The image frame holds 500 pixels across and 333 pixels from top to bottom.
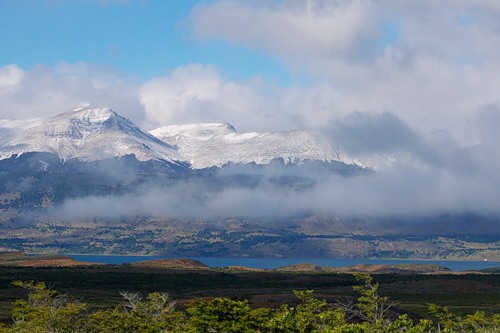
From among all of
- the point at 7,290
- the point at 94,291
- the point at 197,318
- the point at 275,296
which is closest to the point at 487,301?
the point at 275,296

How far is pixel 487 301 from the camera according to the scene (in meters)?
191

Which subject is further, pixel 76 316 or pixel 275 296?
pixel 275 296

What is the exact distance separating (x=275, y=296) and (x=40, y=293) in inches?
3052

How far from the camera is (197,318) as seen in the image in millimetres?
66750

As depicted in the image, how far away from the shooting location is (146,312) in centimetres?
8900

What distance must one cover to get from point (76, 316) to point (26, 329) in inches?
418

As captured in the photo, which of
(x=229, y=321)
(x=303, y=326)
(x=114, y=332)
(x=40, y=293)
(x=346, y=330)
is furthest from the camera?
(x=40, y=293)

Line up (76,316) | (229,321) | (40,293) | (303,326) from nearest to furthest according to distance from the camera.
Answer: (303,326), (229,321), (76,316), (40,293)

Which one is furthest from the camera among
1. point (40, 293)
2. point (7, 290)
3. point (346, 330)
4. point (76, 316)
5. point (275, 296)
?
point (7, 290)

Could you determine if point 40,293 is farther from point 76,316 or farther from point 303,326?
Result: point 303,326

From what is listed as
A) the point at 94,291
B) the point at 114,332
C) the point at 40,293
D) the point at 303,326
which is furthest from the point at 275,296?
the point at 303,326

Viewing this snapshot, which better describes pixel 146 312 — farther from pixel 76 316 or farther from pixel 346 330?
pixel 346 330

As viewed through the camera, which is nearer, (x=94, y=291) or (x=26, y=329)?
(x=26, y=329)

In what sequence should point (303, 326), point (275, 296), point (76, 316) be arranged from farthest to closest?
point (275, 296) < point (76, 316) < point (303, 326)
